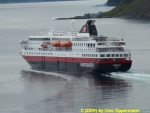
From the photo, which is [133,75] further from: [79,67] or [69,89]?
[69,89]

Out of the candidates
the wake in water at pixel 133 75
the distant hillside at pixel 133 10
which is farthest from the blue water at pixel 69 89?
the distant hillside at pixel 133 10

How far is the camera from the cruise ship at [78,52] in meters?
58.0

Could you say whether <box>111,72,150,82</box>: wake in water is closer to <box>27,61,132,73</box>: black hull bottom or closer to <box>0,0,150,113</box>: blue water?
<box>0,0,150,113</box>: blue water

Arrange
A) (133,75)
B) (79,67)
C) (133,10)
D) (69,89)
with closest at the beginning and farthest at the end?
(69,89)
(133,75)
(79,67)
(133,10)

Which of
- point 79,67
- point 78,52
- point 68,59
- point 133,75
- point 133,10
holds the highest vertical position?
point 133,10

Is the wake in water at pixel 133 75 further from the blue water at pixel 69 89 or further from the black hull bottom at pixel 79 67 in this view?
the black hull bottom at pixel 79 67

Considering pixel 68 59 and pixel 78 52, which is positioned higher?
pixel 78 52

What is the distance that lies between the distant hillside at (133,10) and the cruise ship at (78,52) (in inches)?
3020

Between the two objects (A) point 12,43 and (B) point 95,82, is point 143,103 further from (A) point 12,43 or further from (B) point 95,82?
(A) point 12,43

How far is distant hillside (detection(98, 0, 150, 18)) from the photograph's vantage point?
464 ft

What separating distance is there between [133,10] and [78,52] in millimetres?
86857

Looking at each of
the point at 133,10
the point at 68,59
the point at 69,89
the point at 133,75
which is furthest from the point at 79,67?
the point at 133,10

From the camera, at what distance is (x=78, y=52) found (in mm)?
59750

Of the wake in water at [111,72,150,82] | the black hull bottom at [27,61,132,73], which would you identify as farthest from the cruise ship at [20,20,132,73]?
the wake in water at [111,72,150,82]
